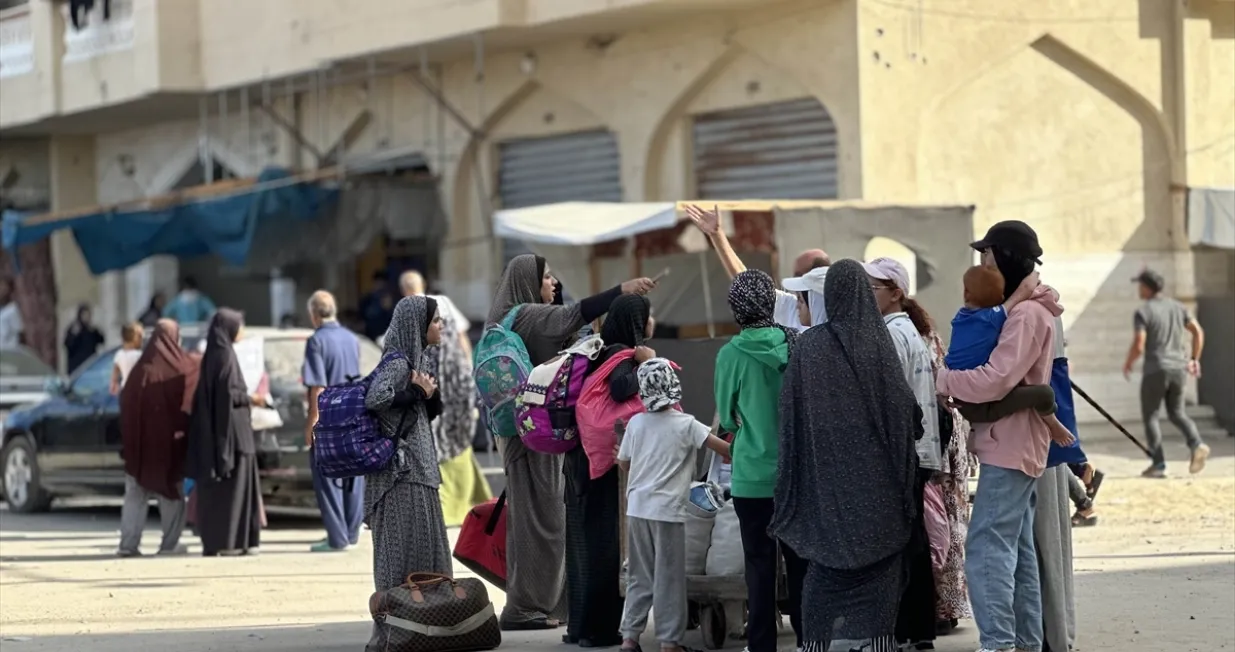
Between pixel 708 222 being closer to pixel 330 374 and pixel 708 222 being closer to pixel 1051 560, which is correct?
pixel 1051 560

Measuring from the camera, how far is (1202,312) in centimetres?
1889

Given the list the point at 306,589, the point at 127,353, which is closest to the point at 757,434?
the point at 306,589

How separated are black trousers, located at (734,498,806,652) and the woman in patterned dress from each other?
1668 millimetres

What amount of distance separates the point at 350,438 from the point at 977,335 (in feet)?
9.27

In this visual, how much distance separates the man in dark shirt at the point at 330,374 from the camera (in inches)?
515

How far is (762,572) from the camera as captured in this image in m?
7.90

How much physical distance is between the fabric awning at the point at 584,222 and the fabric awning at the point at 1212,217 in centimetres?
547

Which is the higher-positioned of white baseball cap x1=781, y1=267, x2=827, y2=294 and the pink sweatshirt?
white baseball cap x1=781, y1=267, x2=827, y2=294

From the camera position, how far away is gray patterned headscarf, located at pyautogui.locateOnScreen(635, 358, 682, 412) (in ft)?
26.7

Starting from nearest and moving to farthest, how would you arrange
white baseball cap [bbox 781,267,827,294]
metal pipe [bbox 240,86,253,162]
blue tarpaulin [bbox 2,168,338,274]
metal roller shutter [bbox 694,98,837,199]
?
1. white baseball cap [bbox 781,267,827,294]
2. metal roller shutter [bbox 694,98,837,199]
3. blue tarpaulin [bbox 2,168,338,274]
4. metal pipe [bbox 240,86,253,162]

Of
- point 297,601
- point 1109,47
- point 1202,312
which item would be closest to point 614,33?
point 1109,47

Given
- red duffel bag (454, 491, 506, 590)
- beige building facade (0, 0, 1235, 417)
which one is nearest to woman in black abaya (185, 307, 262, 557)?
red duffel bag (454, 491, 506, 590)

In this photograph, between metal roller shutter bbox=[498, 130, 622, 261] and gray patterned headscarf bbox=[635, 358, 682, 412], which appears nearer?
gray patterned headscarf bbox=[635, 358, 682, 412]

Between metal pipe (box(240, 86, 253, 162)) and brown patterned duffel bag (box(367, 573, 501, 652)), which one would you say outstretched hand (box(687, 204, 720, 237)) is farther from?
metal pipe (box(240, 86, 253, 162))
